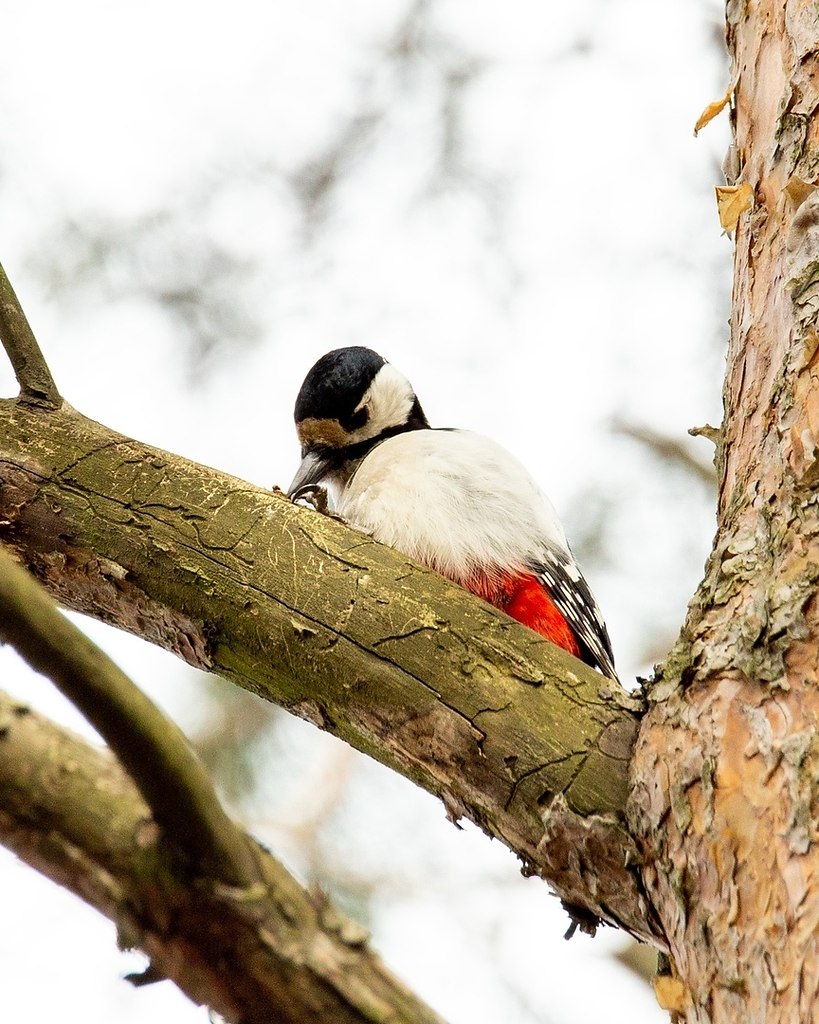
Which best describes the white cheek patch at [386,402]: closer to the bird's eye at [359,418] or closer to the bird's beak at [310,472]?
the bird's eye at [359,418]

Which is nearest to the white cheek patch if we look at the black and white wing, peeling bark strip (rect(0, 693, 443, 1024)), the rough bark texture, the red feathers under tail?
the black and white wing

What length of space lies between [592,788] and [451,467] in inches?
50.0

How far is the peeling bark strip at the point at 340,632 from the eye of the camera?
1.75 meters

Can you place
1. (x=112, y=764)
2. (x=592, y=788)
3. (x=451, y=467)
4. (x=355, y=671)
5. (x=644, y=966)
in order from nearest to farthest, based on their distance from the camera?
(x=112, y=764)
(x=592, y=788)
(x=355, y=671)
(x=451, y=467)
(x=644, y=966)

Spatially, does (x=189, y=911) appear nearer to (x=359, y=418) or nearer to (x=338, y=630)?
(x=338, y=630)

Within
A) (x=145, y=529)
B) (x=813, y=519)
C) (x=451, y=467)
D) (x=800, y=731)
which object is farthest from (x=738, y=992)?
(x=451, y=467)

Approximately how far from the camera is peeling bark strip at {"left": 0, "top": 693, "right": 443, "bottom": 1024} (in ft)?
3.80

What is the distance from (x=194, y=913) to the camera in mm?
1188

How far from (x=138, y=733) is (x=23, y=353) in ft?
3.87

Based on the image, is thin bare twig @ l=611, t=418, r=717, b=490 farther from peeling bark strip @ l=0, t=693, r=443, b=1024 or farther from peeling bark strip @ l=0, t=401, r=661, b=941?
peeling bark strip @ l=0, t=693, r=443, b=1024

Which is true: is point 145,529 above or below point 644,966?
below

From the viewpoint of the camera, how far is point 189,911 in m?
1.19

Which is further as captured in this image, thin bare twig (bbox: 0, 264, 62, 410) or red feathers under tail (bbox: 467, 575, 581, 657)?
red feathers under tail (bbox: 467, 575, 581, 657)

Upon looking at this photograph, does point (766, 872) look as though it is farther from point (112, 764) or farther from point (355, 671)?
point (112, 764)
